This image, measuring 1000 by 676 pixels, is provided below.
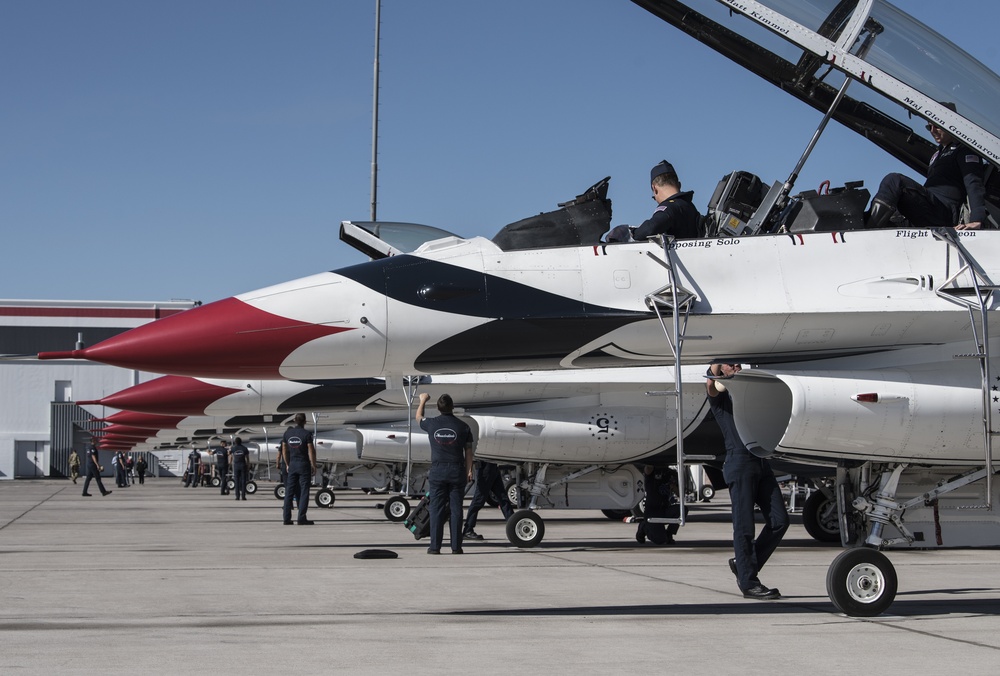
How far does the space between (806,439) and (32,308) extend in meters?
58.3

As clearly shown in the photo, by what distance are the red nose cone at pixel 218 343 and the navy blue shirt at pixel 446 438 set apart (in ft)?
13.0

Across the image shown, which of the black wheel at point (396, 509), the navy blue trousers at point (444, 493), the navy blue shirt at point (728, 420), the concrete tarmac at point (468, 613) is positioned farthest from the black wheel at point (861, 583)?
the black wheel at point (396, 509)

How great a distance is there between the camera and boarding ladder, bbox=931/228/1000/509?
6.79m

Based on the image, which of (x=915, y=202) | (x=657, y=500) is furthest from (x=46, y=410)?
(x=915, y=202)

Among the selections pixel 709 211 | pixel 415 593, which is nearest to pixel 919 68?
pixel 709 211

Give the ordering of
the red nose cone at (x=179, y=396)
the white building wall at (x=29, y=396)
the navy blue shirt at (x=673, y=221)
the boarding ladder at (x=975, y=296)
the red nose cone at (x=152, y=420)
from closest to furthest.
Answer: the boarding ladder at (x=975, y=296), the navy blue shirt at (x=673, y=221), the red nose cone at (x=179, y=396), the red nose cone at (x=152, y=420), the white building wall at (x=29, y=396)

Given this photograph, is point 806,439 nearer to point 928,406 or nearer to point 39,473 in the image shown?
point 928,406

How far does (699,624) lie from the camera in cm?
611

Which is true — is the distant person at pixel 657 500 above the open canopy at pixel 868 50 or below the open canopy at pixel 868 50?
below

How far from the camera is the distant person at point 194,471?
143ft

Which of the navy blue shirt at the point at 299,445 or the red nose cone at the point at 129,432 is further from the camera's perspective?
the red nose cone at the point at 129,432

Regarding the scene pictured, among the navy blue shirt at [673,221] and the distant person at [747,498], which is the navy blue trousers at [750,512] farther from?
the navy blue shirt at [673,221]

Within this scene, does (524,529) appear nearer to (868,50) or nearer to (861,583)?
(861,583)

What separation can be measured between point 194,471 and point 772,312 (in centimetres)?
4083
